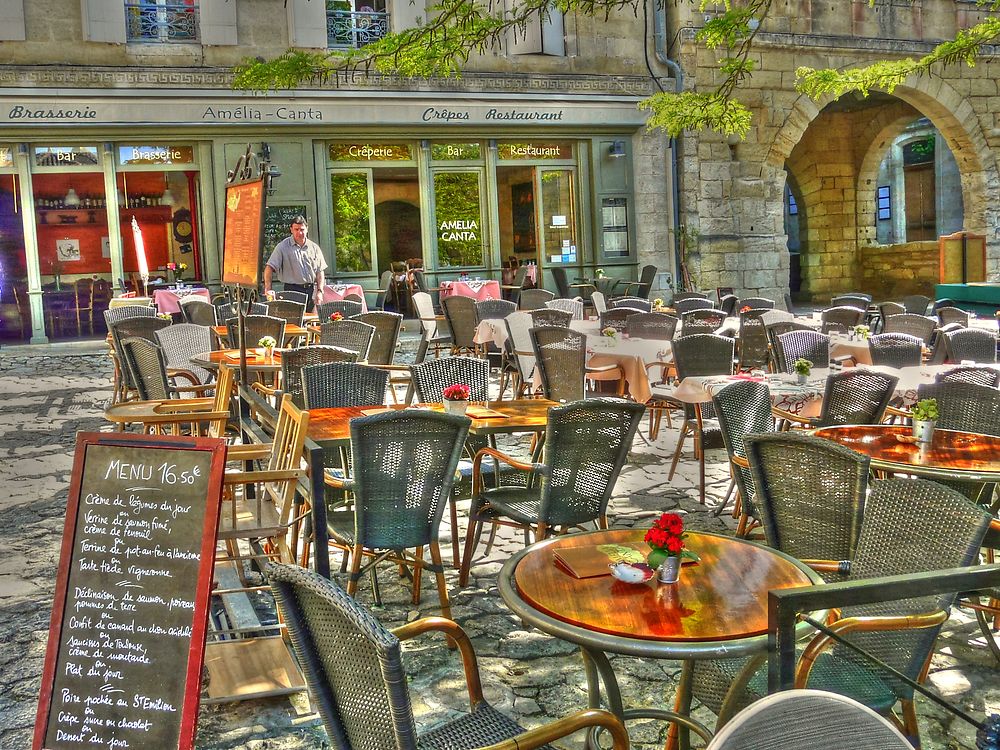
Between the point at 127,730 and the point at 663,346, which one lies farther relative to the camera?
the point at 663,346

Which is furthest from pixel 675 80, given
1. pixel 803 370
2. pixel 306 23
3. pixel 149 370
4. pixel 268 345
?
pixel 149 370

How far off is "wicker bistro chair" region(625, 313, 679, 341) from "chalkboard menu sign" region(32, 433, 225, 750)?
658 cm

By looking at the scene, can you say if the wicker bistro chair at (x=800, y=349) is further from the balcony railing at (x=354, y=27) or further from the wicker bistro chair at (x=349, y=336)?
the balcony railing at (x=354, y=27)

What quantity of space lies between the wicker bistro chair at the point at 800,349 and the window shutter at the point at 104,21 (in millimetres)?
11091

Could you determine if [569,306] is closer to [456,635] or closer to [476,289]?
[476,289]

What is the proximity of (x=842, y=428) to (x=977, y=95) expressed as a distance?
16383 mm

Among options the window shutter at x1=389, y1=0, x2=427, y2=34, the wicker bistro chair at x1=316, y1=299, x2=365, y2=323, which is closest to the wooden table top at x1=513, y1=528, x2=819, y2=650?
the wicker bistro chair at x1=316, y1=299, x2=365, y2=323

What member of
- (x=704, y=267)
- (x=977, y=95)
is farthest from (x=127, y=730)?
(x=977, y=95)

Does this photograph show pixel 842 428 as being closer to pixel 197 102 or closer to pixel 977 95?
pixel 197 102

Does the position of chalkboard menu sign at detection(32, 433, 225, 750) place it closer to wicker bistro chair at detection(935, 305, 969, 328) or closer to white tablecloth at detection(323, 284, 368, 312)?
wicker bistro chair at detection(935, 305, 969, 328)

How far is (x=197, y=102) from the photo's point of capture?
1505cm

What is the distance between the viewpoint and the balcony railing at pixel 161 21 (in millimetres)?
15000

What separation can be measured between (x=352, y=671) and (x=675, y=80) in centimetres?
1686

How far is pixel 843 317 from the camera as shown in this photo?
31.9 feet
